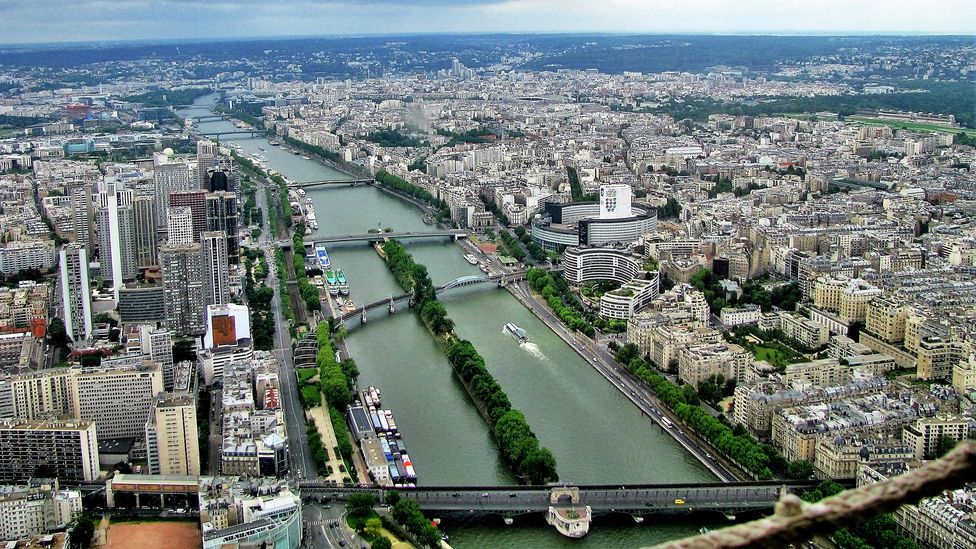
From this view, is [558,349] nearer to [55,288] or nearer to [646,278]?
[646,278]

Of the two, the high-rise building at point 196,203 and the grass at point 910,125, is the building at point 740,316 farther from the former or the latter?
the grass at point 910,125

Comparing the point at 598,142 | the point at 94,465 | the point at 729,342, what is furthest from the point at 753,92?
the point at 94,465

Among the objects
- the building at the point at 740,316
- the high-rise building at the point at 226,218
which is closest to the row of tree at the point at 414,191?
the high-rise building at the point at 226,218

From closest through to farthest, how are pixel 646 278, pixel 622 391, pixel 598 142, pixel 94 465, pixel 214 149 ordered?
1. pixel 94 465
2. pixel 622 391
3. pixel 646 278
4. pixel 214 149
5. pixel 598 142

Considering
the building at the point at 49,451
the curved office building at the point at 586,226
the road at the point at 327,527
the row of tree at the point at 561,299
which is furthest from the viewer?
the curved office building at the point at 586,226

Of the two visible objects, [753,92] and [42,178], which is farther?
[753,92]

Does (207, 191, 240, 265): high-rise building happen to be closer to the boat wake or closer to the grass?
the boat wake

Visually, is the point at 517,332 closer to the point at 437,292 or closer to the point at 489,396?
the point at 437,292

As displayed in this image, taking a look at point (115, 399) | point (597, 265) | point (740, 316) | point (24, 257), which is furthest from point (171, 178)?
point (740, 316)
